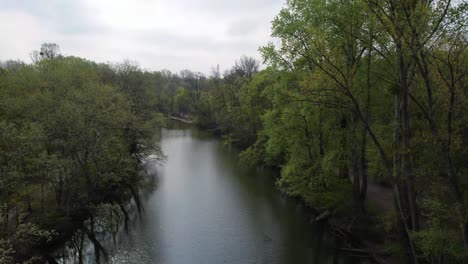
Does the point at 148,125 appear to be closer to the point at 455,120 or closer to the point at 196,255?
the point at 196,255

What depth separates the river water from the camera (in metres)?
13.5

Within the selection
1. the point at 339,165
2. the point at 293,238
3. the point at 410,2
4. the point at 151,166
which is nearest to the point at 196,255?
the point at 293,238

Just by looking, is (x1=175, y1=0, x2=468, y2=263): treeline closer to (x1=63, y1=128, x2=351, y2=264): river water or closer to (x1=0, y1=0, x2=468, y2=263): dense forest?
(x1=0, y1=0, x2=468, y2=263): dense forest

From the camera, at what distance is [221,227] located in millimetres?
16250

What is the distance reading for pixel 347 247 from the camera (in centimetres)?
1406

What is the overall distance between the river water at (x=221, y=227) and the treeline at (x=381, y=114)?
189cm

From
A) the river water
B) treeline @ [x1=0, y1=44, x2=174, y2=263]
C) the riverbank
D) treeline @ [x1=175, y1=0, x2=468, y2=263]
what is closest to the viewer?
treeline @ [x1=175, y1=0, x2=468, y2=263]

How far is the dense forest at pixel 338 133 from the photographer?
8406 millimetres

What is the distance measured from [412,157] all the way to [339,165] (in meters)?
4.14

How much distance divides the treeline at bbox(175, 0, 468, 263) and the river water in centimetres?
189

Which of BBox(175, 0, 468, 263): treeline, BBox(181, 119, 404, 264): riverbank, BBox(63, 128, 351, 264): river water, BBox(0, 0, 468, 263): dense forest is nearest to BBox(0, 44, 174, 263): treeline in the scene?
BBox(0, 0, 468, 263): dense forest

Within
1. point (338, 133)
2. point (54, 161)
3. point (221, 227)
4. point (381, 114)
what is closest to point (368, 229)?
point (338, 133)

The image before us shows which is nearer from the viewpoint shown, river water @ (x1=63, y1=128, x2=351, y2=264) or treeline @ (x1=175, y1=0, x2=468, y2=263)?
treeline @ (x1=175, y1=0, x2=468, y2=263)

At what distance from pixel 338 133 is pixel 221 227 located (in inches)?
296
